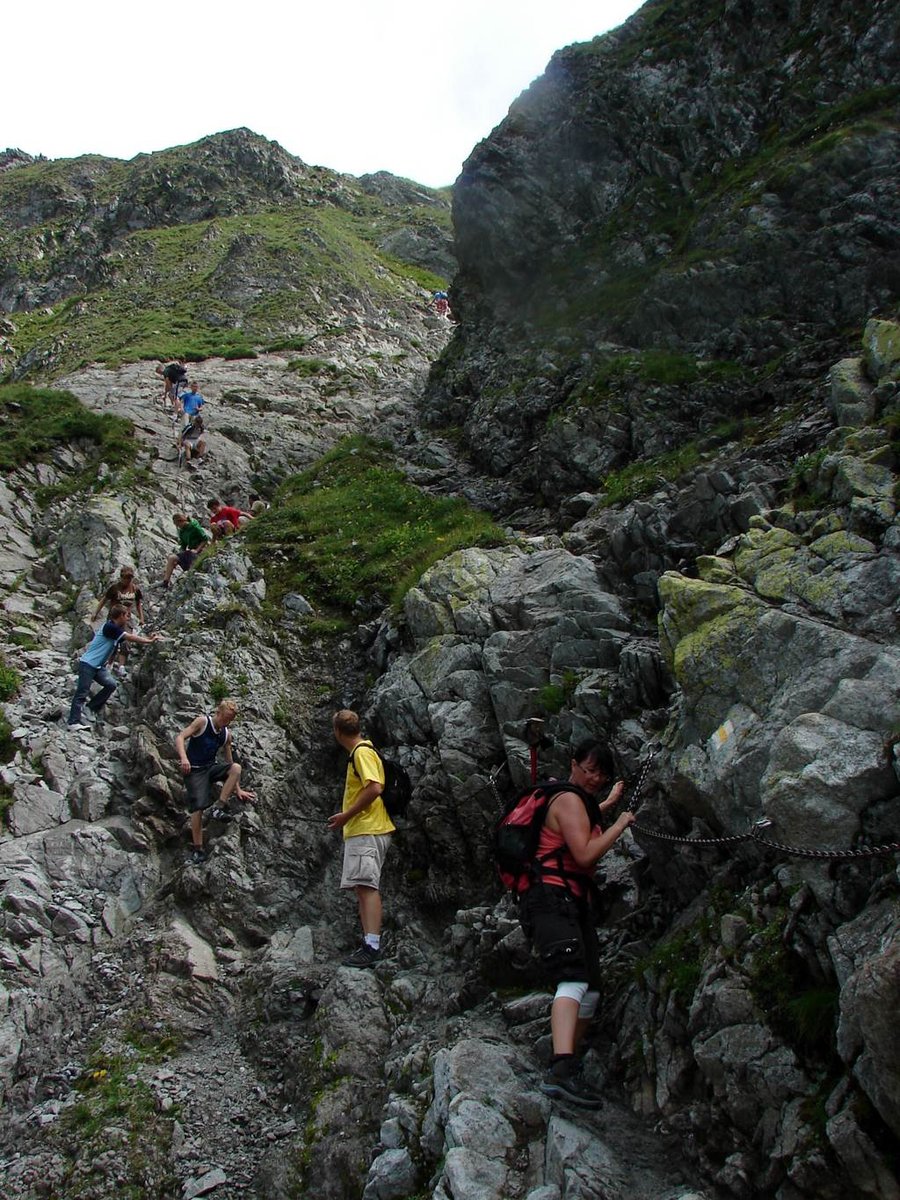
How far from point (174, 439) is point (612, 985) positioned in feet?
75.6

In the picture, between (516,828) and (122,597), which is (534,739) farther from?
(122,597)

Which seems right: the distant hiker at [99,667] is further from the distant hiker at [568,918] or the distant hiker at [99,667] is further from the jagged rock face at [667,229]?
the distant hiker at [568,918]

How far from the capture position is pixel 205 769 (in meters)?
12.8

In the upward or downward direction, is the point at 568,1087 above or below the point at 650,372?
below

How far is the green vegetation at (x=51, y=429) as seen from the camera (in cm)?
2334

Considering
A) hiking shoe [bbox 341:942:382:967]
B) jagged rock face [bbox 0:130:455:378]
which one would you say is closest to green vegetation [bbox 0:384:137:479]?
jagged rock face [bbox 0:130:455:378]

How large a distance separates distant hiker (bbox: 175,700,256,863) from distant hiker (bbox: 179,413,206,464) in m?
14.6

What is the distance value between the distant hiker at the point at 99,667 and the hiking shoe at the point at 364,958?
743 cm

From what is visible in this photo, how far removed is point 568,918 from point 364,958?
3.99 meters

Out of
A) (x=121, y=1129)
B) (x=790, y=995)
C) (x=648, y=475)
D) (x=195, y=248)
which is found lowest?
(x=121, y=1129)

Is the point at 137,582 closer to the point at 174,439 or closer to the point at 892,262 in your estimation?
the point at 174,439

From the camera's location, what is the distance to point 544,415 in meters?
22.4

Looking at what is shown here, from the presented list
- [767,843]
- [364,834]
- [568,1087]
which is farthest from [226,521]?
[767,843]

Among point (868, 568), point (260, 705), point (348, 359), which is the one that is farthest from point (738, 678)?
point (348, 359)
